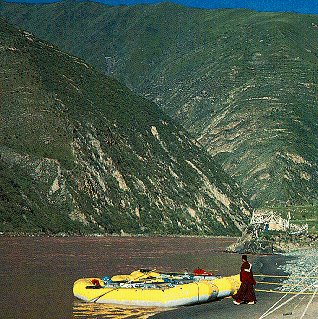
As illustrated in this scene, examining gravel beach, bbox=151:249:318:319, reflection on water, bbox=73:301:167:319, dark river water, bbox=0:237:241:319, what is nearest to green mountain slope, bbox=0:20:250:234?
dark river water, bbox=0:237:241:319

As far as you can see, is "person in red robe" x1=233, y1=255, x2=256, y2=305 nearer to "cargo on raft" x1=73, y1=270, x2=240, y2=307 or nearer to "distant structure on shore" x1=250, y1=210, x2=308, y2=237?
"cargo on raft" x1=73, y1=270, x2=240, y2=307

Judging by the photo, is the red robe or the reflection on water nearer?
the reflection on water

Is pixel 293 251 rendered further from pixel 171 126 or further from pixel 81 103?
pixel 171 126

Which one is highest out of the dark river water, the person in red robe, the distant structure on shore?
the person in red robe

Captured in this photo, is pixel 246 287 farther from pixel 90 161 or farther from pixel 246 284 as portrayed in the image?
pixel 90 161

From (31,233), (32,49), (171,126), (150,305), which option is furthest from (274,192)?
(150,305)

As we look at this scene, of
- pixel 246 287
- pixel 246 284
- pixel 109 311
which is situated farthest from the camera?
pixel 246 287

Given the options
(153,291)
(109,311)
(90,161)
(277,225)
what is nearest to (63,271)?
(153,291)
